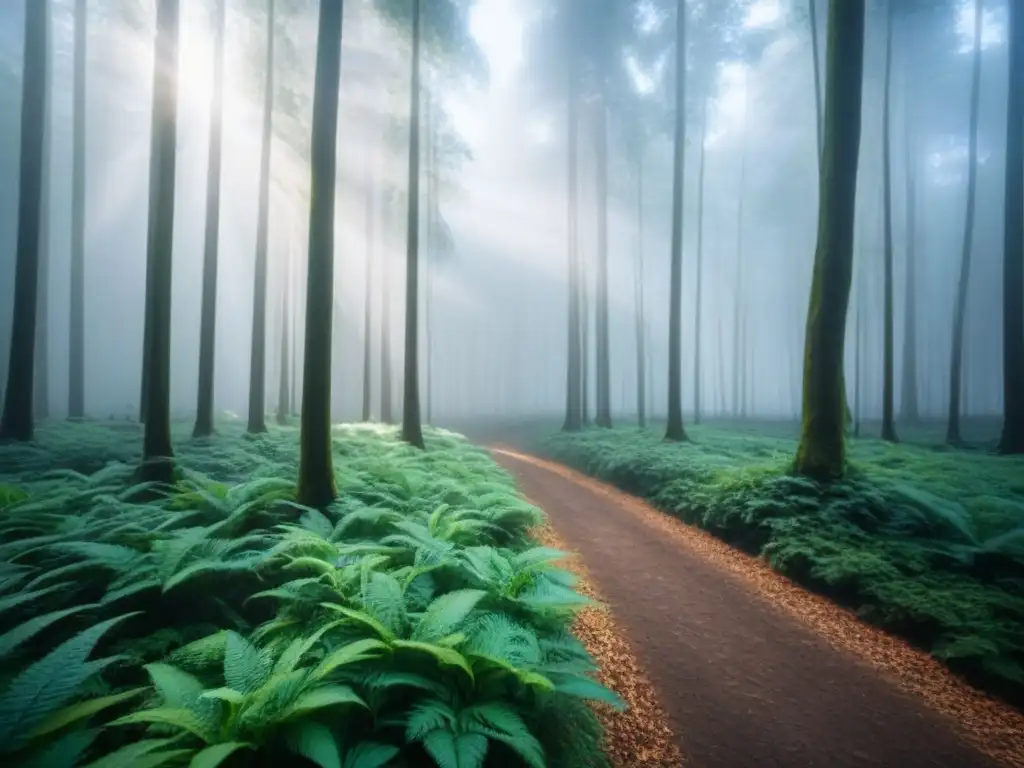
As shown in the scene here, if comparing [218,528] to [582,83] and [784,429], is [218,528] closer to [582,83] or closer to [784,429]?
[582,83]

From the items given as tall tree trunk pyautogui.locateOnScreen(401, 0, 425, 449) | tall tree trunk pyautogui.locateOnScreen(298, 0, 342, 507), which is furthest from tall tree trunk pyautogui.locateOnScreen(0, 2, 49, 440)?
tall tree trunk pyautogui.locateOnScreen(401, 0, 425, 449)

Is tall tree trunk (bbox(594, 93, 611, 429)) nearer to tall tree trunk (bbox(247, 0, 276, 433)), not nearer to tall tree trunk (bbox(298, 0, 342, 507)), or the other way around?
tall tree trunk (bbox(247, 0, 276, 433))

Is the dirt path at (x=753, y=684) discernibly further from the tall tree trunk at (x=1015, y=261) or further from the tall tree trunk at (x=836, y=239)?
the tall tree trunk at (x=1015, y=261)

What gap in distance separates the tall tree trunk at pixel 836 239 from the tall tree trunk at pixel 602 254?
44.4 feet

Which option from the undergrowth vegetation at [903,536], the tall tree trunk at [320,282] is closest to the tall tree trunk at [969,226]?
the undergrowth vegetation at [903,536]

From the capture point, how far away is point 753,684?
3908mm

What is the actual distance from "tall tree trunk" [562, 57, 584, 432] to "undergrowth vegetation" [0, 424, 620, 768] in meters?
14.5

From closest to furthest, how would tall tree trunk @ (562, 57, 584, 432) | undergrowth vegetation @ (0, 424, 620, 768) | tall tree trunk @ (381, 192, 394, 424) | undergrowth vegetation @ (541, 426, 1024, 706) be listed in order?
undergrowth vegetation @ (0, 424, 620, 768)
undergrowth vegetation @ (541, 426, 1024, 706)
tall tree trunk @ (562, 57, 584, 432)
tall tree trunk @ (381, 192, 394, 424)

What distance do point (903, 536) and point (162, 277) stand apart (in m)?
11.7

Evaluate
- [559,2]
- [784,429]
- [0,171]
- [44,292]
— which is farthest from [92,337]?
[784,429]

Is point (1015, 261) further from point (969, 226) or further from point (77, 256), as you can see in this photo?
point (77, 256)

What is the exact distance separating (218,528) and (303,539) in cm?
126

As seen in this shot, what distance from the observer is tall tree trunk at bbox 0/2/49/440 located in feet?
30.6

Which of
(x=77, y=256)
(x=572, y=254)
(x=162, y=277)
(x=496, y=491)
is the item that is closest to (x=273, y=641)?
(x=496, y=491)
